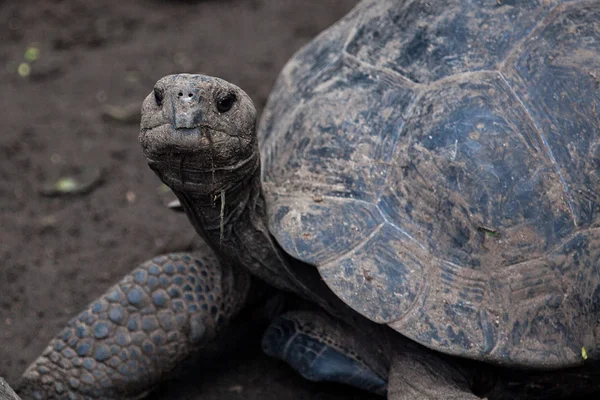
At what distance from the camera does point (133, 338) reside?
299 centimetres

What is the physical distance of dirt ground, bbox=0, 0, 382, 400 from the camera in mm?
3520

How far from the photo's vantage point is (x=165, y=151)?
248 cm

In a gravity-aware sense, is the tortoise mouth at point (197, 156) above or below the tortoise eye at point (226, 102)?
below

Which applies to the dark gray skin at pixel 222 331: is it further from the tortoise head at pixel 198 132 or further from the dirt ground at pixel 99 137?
the dirt ground at pixel 99 137

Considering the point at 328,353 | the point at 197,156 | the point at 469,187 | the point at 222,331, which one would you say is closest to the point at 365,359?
the point at 328,353

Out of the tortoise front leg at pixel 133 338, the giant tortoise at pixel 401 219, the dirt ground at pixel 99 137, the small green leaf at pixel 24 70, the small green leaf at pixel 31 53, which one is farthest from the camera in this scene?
the small green leaf at pixel 31 53

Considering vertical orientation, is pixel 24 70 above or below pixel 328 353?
below

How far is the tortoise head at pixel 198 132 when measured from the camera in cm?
243

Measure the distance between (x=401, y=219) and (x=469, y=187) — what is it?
0.85 feet

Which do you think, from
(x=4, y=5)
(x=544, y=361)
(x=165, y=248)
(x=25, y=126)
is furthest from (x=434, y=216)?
(x=4, y=5)

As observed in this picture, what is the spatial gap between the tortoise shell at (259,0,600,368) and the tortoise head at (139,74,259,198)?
0.35m

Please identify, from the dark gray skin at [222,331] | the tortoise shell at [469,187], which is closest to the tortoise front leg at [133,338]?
the dark gray skin at [222,331]

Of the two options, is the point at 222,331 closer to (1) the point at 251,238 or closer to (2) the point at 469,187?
(1) the point at 251,238

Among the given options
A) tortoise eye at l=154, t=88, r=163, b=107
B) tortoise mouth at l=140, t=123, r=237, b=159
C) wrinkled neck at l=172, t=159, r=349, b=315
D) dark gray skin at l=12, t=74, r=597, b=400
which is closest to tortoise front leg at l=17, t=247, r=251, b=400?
dark gray skin at l=12, t=74, r=597, b=400
